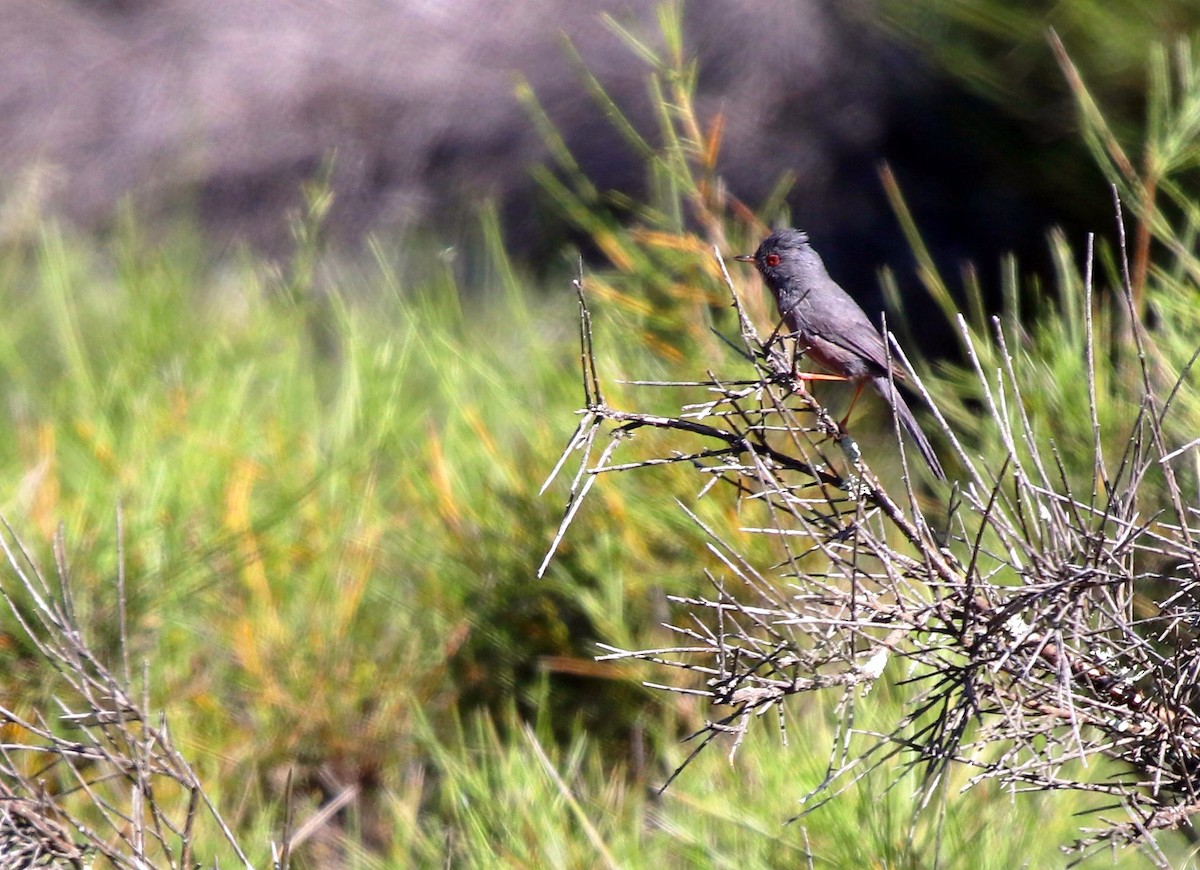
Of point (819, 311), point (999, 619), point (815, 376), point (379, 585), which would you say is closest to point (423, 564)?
point (379, 585)

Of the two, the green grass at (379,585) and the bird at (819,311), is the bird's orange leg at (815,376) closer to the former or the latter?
the bird at (819,311)

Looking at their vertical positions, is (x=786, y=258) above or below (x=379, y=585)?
above

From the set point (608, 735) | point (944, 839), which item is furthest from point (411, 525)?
point (944, 839)

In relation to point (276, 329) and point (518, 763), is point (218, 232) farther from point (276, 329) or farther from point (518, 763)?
point (518, 763)

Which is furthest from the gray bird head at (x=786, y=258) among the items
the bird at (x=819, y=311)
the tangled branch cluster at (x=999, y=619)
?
the tangled branch cluster at (x=999, y=619)

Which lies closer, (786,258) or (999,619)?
(999,619)

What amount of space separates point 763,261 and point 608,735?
1019 millimetres

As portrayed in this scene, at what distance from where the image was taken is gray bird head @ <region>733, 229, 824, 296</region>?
2.38m

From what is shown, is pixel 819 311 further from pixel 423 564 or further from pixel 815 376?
pixel 423 564

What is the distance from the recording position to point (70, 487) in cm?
300

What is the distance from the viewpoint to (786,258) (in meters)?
2.39

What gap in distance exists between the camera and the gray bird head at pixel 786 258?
2.38 m

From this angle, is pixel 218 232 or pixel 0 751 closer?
pixel 0 751

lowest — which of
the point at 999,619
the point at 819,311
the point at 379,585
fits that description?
the point at 379,585
